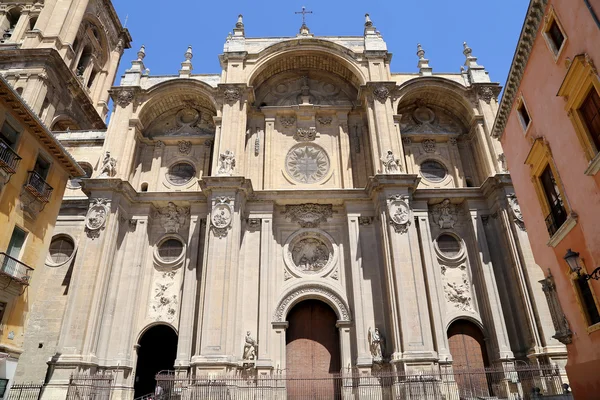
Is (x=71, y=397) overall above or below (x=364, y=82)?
below

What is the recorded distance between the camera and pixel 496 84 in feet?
78.9

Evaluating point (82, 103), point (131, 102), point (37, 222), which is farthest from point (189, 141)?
point (82, 103)

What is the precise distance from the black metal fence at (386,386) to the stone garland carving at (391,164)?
9.49 meters

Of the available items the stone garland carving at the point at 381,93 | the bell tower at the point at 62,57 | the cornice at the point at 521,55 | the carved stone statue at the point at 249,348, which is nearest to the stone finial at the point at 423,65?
the stone garland carving at the point at 381,93

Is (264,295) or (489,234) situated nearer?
(264,295)

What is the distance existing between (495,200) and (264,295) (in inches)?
491

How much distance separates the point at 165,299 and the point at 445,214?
15.1 meters

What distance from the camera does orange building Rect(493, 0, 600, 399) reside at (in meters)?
11.2

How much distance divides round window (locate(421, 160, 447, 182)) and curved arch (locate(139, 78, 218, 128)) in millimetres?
12553

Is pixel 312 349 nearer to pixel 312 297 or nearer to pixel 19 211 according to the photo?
pixel 312 297

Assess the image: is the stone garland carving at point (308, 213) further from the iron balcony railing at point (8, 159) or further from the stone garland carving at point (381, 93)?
the iron balcony railing at point (8, 159)

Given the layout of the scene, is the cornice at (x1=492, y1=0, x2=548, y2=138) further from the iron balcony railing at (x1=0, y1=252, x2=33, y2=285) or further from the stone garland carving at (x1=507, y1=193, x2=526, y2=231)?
the iron balcony railing at (x1=0, y1=252, x2=33, y2=285)

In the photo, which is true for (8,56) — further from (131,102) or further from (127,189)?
(127,189)

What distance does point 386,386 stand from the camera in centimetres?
1764
